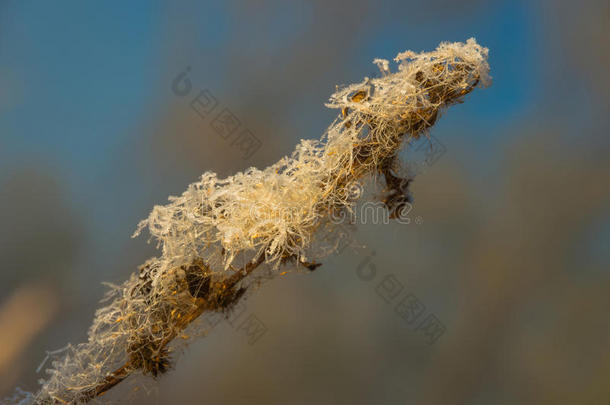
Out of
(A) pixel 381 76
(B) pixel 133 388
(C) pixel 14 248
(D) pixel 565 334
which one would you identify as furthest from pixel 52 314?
(D) pixel 565 334

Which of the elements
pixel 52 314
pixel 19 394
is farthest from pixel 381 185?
pixel 52 314

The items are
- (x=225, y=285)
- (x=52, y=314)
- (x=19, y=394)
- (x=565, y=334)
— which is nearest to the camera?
(x=225, y=285)

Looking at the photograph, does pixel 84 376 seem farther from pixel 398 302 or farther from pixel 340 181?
pixel 398 302

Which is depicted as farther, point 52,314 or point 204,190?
point 52,314

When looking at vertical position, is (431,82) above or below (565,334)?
above

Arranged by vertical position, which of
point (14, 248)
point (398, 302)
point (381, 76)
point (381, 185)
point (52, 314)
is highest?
point (14, 248)

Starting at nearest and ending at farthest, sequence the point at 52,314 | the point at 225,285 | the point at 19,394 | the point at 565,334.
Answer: the point at 225,285 < the point at 19,394 < the point at 52,314 < the point at 565,334
